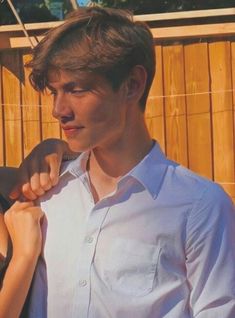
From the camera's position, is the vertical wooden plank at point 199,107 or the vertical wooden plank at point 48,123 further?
the vertical wooden plank at point 48,123

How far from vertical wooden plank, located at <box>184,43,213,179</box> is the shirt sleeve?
3496 millimetres

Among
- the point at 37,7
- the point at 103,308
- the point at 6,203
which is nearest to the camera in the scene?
the point at 103,308

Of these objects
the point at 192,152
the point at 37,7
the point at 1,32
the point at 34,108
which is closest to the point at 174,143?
the point at 192,152

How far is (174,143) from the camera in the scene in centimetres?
512

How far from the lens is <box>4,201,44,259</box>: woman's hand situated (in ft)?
5.32

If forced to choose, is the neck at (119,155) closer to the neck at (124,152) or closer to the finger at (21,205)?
the neck at (124,152)

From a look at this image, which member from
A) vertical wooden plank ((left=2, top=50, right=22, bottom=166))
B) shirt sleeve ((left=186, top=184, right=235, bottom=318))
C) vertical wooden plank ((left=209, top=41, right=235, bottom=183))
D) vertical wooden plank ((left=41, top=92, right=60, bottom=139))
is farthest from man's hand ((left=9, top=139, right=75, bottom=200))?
vertical wooden plank ((left=2, top=50, right=22, bottom=166))

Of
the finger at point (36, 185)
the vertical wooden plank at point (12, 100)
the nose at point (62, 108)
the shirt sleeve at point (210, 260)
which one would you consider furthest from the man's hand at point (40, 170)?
the vertical wooden plank at point (12, 100)

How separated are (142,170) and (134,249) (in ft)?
0.59

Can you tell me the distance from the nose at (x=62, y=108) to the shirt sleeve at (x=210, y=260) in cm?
32

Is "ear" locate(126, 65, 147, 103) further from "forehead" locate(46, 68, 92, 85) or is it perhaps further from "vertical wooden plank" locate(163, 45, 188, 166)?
"vertical wooden plank" locate(163, 45, 188, 166)

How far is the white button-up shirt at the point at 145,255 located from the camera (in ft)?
5.05

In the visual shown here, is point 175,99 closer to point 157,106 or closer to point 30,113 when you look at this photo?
point 157,106

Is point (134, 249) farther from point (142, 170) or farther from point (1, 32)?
Answer: point (1, 32)
